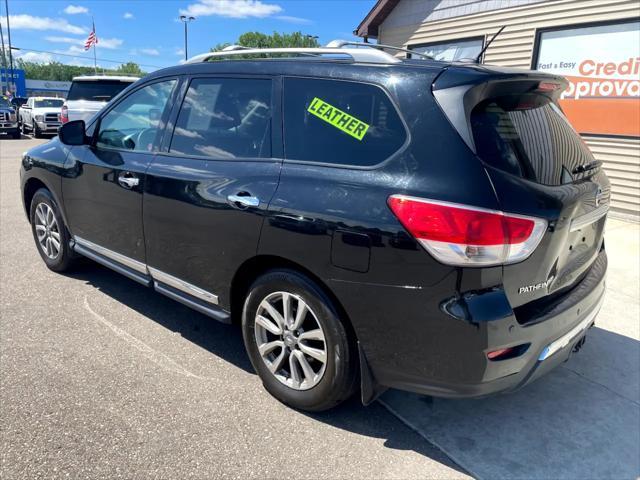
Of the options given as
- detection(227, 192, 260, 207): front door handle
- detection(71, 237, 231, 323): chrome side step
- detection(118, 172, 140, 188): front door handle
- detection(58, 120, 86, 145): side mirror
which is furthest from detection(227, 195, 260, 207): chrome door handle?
detection(58, 120, 86, 145): side mirror

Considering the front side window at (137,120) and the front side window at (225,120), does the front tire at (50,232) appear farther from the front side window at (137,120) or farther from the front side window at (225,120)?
the front side window at (225,120)

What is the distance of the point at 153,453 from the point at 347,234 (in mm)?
1409

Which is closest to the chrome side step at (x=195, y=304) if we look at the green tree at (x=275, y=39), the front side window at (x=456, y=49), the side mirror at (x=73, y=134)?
the side mirror at (x=73, y=134)

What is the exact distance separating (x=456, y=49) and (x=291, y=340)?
8695mm

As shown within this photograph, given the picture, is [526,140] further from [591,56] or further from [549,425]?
[591,56]

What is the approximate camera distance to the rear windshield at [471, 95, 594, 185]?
2.24 meters

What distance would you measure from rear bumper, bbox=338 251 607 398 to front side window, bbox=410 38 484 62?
7900 millimetres

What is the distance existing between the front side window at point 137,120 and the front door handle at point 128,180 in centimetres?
21

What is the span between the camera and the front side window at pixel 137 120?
359 cm

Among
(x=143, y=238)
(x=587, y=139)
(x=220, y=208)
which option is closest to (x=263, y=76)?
(x=220, y=208)

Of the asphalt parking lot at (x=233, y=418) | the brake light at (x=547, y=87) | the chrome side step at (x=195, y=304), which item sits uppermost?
the brake light at (x=547, y=87)

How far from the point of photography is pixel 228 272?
2.97 meters

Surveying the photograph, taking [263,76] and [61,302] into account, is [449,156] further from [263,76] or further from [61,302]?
[61,302]

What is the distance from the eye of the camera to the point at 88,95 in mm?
13922
